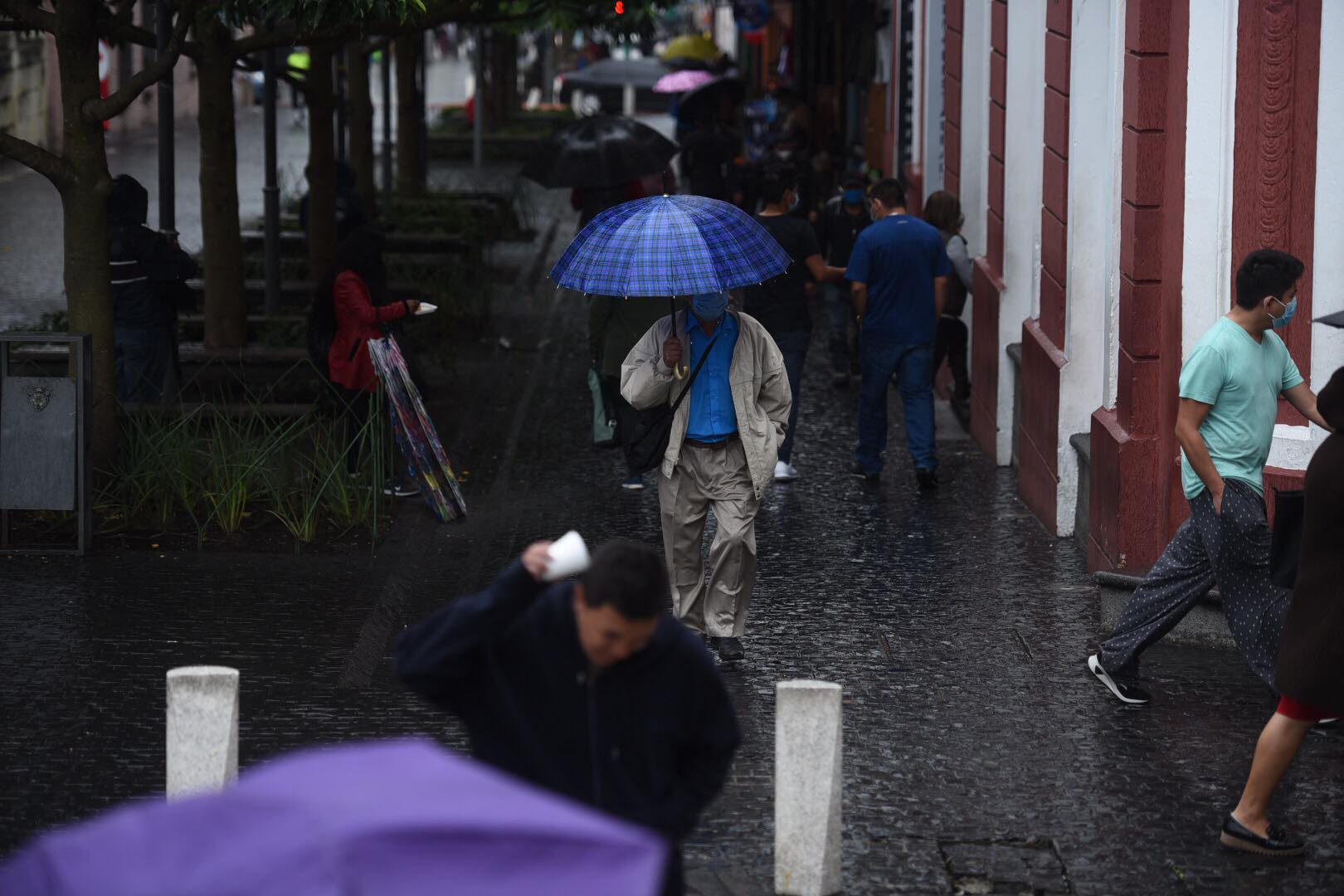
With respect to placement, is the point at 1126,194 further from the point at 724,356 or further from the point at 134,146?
the point at 134,146

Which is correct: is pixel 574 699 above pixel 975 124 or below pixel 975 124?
below

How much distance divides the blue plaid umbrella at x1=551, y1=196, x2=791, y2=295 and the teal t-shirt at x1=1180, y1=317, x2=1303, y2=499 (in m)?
1.80

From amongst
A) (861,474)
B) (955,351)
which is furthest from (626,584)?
(955,351)

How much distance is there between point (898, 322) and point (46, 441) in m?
4.83

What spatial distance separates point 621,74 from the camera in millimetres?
35250

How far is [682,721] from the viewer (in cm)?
418

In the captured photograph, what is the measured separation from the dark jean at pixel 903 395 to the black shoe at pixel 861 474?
2cm

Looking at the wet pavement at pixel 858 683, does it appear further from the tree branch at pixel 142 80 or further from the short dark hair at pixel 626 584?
the tree branch at pixel 142 80

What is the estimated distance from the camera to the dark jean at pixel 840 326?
15.2m

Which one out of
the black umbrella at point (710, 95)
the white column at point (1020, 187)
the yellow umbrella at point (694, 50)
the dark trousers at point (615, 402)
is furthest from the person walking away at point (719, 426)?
the yellow umbrella at point (694, 50)

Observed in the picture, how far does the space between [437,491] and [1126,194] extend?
397cm

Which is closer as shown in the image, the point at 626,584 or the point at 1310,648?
the point at 626,584

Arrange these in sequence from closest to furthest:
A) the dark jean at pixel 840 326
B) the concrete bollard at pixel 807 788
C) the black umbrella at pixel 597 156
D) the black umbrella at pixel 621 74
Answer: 1. the concrete bollard at pixel 807 788
2. the black umbrella at pixel 597 156
3. the dark jean at pixel 840 326
4. the black umbrella at pixel 621 74

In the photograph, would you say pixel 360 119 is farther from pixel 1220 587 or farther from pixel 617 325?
pixel 1220 587
